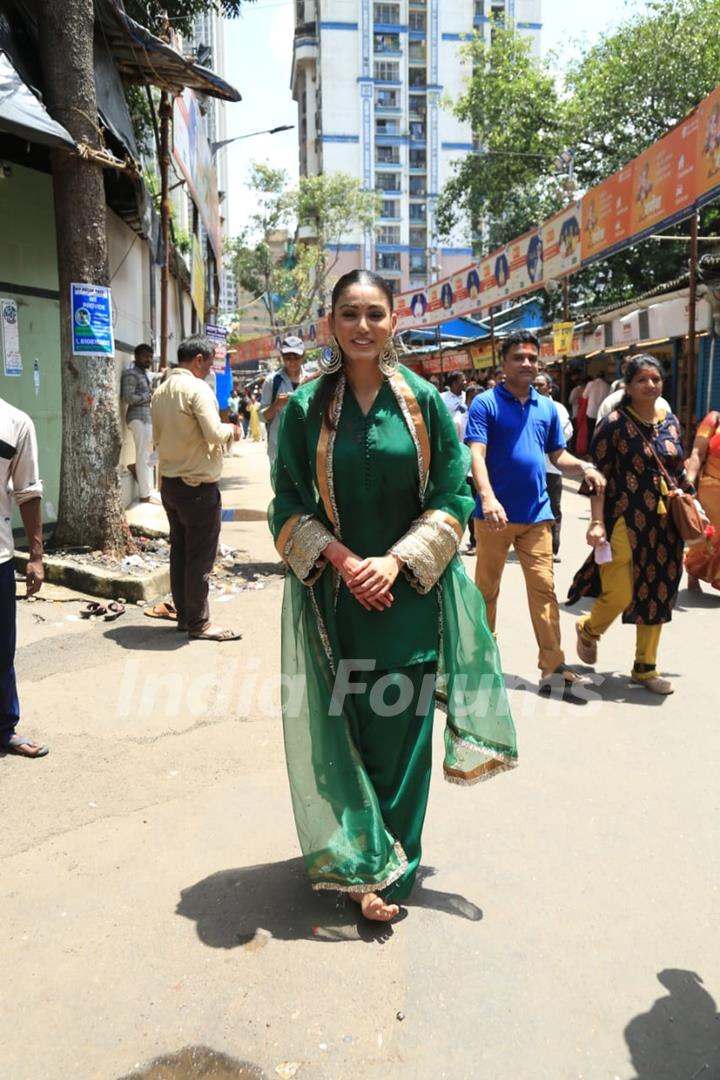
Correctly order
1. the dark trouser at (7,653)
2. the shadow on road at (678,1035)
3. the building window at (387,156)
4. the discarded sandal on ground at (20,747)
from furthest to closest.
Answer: the building window at (387,156) < the discarded sandal on ground at (20,747) < the dark trouser at (7,653) < the shadow on road at (678,1035)

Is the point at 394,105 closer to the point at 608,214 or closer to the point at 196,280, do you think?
the point at 196,280

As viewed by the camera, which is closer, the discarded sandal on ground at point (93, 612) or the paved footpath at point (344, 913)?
the paved footpath at point (344, 913)

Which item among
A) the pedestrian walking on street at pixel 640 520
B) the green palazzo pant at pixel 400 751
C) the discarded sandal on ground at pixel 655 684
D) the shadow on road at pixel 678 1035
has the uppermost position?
the pedestrian walking on street at pixel 640 520

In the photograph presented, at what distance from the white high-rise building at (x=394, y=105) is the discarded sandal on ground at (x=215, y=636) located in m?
68.9

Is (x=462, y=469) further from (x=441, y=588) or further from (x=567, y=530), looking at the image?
(x=567, y=530)

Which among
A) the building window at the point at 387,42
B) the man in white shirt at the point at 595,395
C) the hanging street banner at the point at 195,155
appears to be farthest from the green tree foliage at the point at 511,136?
the building window at the point at 387,42

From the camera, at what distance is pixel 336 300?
2549 millimetres

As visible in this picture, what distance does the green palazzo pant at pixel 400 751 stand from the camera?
2.62 m

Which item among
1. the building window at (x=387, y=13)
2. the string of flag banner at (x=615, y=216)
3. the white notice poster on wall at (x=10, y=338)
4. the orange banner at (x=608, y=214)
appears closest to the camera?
the white notice poster on wall at (x=10, y=338)

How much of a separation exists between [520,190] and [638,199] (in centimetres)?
1917

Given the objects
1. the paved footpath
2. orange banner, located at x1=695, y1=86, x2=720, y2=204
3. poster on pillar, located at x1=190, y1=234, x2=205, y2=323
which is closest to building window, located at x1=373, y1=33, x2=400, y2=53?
poster on pillar, located at x1=190, y1=234, x2=205, y2=323

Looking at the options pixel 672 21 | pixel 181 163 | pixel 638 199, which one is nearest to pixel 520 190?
pixel 672 21

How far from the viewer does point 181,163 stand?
15.4 metres

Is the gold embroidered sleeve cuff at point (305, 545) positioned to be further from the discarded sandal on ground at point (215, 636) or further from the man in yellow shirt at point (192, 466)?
the discarded sandal on ground at point (215, 636)
